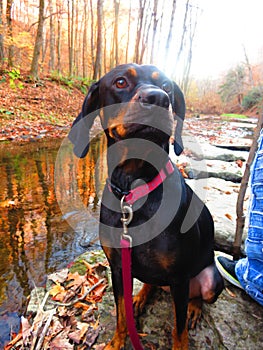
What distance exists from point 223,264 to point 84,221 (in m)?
2.17

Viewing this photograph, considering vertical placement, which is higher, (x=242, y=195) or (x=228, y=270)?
(x=242, y=195)

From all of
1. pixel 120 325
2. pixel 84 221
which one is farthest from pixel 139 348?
pixel 84 221

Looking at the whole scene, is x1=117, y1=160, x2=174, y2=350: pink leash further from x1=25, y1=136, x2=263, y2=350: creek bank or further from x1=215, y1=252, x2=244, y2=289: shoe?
x1=215, y1=252, x2=244, y2=289: shoe

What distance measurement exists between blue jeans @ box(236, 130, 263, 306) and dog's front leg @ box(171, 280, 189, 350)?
47 cm

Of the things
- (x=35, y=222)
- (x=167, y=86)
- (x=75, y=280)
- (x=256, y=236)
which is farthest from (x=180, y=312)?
(x=35, y=222)

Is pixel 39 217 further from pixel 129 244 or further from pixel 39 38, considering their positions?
pixel 39 38

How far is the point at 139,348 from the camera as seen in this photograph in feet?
5.21

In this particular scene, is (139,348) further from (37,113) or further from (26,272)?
(37,113)

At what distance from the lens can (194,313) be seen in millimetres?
1909

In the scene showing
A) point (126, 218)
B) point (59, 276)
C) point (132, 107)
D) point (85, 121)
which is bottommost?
Answer: point (59, 276)

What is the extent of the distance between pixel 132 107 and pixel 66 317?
1.63 m

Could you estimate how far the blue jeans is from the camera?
1.67 meters

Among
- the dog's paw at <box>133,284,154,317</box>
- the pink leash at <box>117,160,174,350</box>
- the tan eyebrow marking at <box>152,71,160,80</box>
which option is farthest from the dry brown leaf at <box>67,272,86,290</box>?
the tan eyebrow marking at <box>152,71,160,80</box>

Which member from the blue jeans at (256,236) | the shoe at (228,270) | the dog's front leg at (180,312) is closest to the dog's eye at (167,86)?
the blue jeans at (256,236)
